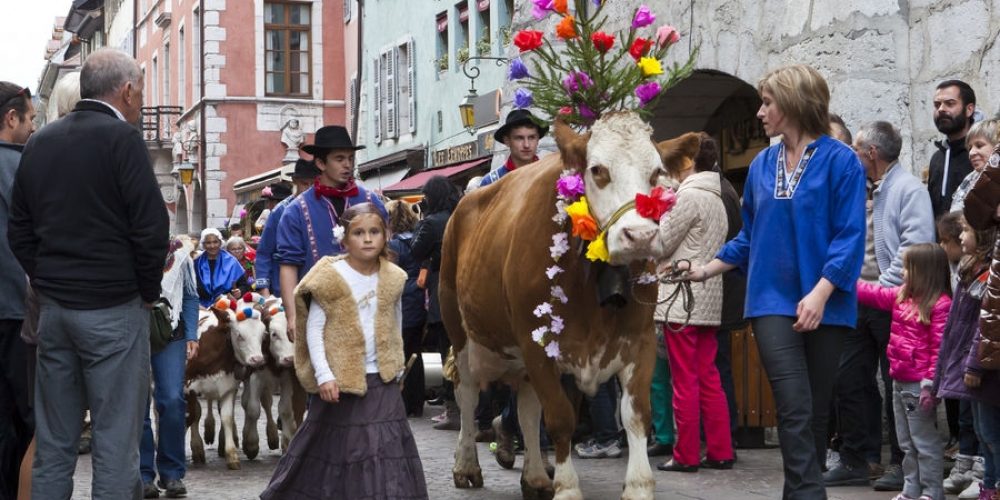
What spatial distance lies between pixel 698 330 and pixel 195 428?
3594 millimetres

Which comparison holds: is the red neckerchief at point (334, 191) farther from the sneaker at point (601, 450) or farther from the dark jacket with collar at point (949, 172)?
the dark jacket with collar at point (949, 172)

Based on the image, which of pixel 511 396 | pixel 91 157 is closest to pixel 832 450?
pixel 511 396

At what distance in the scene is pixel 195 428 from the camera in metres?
10.4

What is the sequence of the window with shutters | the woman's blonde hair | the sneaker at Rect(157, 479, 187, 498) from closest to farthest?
1. the woman's blonde hair
2. the sneaker at Rect(157, 479, 187, 498)
3. the window with shutters

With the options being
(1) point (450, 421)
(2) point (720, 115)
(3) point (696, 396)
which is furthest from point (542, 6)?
(2) point (720, 115)

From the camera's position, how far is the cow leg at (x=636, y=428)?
22.4ft

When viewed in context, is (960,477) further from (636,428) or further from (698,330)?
(636,428)

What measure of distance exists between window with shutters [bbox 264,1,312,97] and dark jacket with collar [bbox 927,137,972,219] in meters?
35.3

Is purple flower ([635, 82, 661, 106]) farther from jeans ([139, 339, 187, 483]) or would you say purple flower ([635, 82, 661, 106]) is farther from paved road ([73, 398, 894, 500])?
jeans ([139, 339, 187, 483])

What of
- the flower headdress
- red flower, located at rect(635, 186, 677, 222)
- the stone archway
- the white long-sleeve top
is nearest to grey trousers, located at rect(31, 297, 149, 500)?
the white long-sleeve top

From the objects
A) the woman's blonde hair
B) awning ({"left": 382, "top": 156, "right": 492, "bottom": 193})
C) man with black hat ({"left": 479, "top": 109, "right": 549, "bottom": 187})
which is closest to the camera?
the woman's blonde hair

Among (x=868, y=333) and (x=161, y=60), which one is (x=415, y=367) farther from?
(x=161, y=60)

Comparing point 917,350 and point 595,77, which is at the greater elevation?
point 595,77

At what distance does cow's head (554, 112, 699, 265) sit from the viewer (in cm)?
636
